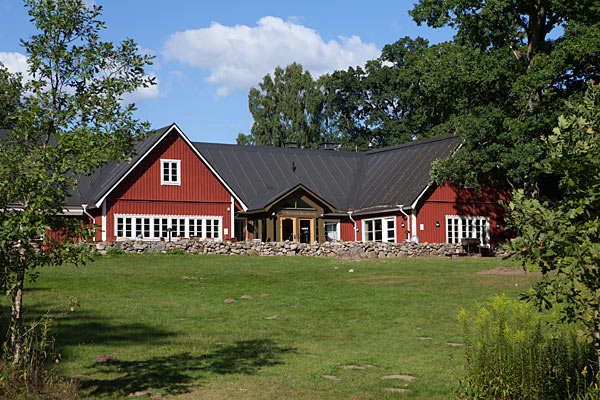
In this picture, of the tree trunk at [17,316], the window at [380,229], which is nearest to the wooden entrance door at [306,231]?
the window at [380,229]

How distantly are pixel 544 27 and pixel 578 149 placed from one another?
31.2m

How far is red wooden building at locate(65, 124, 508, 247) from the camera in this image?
35.2m

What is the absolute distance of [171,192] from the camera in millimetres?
36156

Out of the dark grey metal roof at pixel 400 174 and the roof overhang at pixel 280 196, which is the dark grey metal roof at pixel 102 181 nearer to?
the roof overhang at pixel 280 196

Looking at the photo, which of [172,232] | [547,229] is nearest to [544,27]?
[172,232]

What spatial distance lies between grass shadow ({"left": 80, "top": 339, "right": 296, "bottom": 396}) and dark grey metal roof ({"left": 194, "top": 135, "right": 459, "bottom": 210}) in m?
25.3

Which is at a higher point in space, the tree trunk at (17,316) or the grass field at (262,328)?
the tree trunk at (17,316)

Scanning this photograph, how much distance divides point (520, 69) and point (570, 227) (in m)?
29.1

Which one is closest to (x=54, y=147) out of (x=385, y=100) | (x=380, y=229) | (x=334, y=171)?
(x=380, y=229)

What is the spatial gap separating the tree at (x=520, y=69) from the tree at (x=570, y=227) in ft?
85.1

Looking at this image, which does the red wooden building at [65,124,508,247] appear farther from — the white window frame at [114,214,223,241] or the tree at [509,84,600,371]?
the tree at [509,84,600,371]

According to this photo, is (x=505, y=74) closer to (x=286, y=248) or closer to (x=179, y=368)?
(x=286, y=248)

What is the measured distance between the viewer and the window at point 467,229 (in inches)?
1535

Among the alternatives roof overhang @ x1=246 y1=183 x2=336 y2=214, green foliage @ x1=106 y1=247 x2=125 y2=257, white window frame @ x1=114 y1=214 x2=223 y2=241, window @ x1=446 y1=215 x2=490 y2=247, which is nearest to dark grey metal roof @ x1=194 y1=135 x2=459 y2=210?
roof overhang @ x1=246 y1=183 x2=336 y2=214
